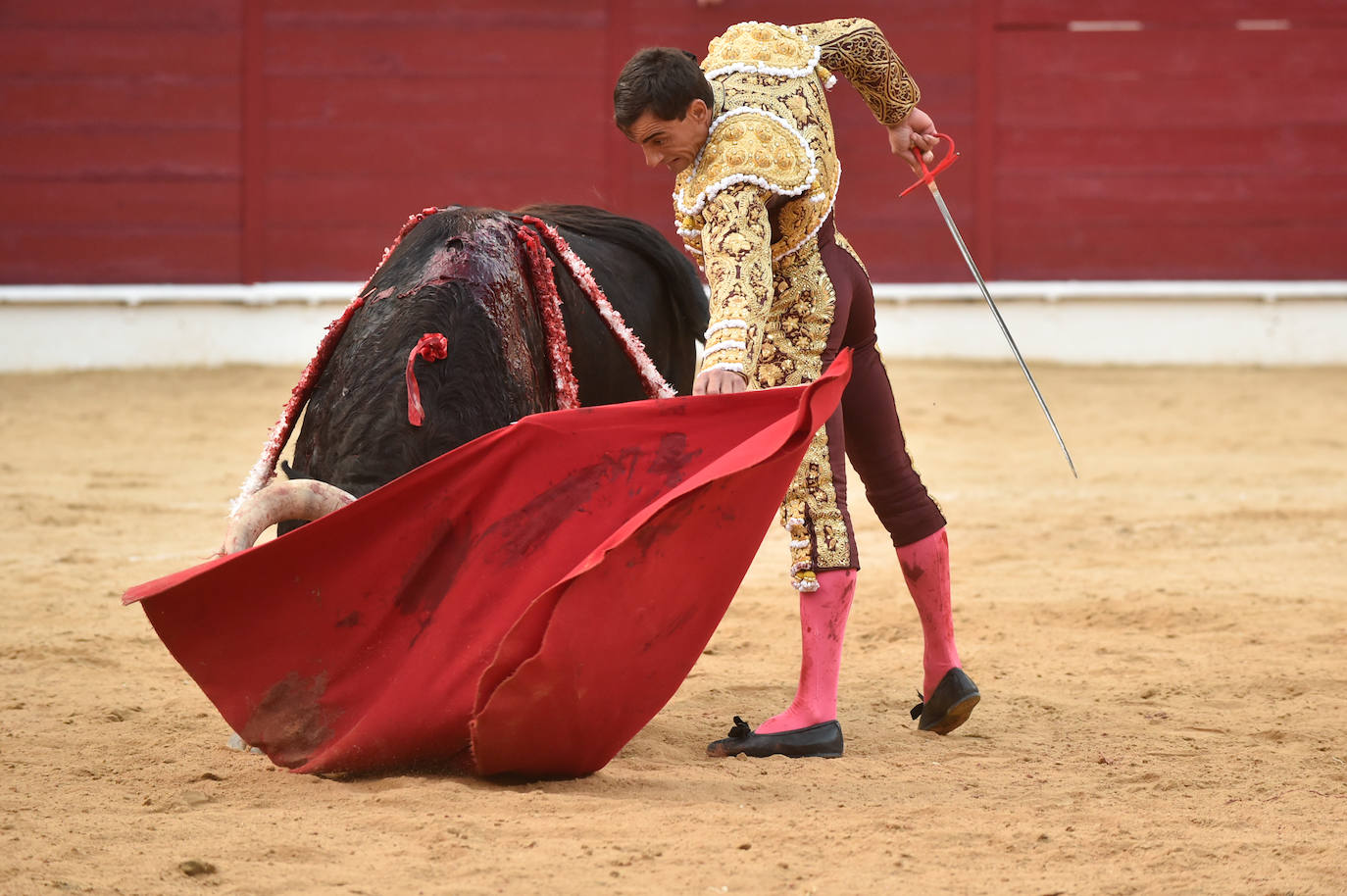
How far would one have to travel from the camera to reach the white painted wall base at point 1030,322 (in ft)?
28.5

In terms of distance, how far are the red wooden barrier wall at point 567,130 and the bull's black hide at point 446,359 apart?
18.2 ft

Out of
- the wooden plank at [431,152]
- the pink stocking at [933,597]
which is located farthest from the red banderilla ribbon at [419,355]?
the wooden plank at [431,152]

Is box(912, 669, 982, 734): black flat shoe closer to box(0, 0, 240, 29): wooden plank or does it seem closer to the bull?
the bull

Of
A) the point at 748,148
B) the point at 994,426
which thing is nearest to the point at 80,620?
the point at 748,148

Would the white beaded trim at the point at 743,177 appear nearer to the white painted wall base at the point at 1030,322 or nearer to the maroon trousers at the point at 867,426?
the maroon trousers at the point at 867,426

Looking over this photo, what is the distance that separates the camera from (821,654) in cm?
267

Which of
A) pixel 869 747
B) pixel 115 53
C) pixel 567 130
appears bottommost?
pixel 869 747

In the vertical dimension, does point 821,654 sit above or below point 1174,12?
below

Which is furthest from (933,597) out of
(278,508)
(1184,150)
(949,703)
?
(1184,150)

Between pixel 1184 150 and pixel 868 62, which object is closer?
pixel 868 62

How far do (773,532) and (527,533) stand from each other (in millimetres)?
2844

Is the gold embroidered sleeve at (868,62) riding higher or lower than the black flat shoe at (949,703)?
higher

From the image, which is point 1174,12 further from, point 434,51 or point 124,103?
point 124,103

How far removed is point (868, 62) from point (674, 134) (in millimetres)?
570
